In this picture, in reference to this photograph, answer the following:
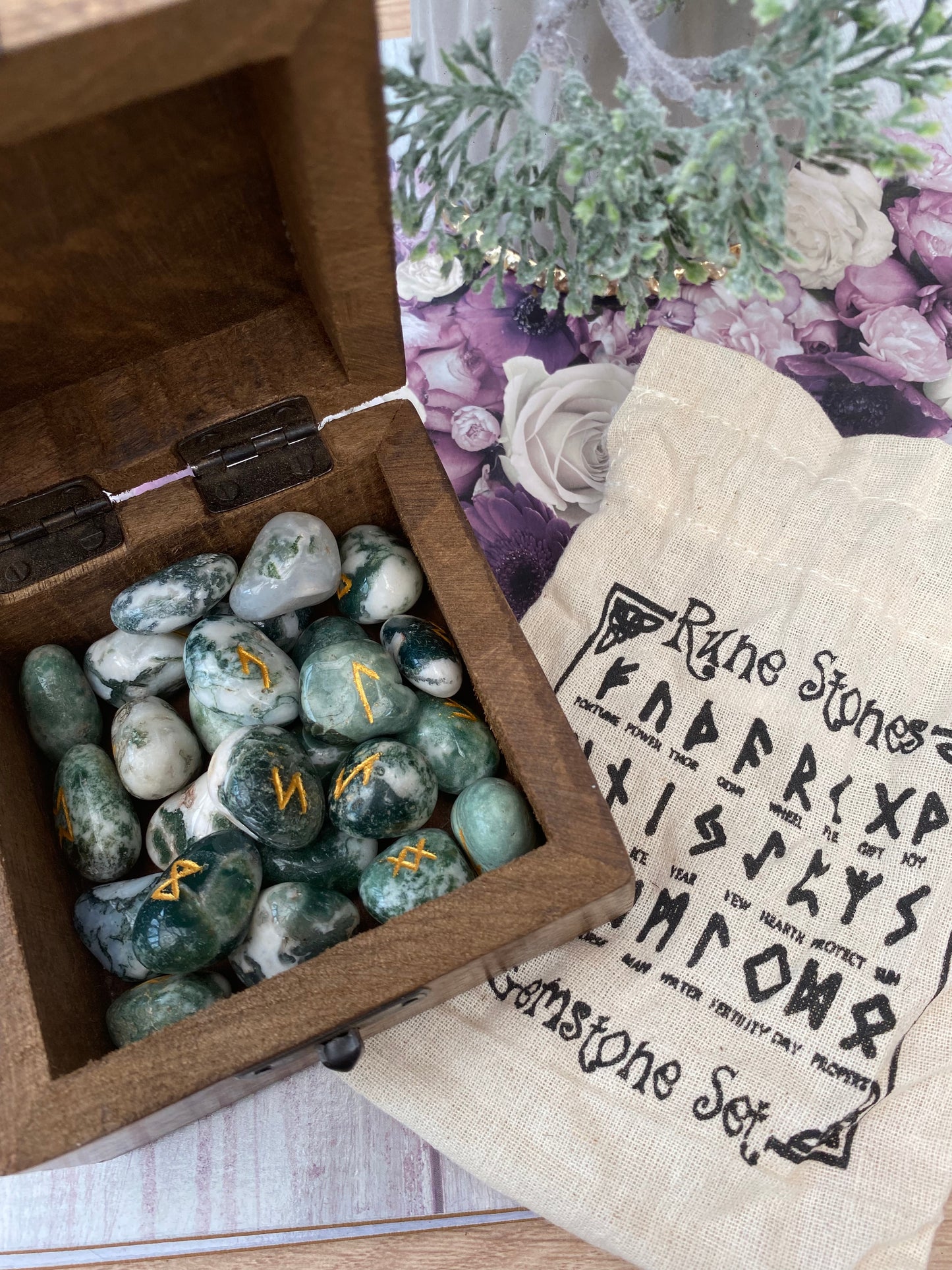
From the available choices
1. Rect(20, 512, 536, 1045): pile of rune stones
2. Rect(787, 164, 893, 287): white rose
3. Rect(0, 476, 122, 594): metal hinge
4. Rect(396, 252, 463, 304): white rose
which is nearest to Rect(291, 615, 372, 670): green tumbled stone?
Rect(20, 512, 536, 1045): pile of rune stones

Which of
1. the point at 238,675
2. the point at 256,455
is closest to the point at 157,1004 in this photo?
the point at 238,675

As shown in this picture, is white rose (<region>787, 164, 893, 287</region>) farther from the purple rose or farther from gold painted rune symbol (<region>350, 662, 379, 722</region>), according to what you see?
gold painted rune symbol (<region>350, 662, 379, 722</region>)

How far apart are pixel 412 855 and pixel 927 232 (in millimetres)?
558

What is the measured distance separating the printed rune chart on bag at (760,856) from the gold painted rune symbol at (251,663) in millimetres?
180

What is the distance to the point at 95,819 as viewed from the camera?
0.48 meters

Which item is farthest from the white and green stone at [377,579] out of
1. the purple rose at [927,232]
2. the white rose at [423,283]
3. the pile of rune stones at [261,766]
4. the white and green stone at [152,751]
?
the purple rose at [927,232]

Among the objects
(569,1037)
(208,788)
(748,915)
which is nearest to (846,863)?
(748,915)

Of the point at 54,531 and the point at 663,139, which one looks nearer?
the point at 663,139

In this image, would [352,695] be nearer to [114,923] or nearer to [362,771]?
[362,771]

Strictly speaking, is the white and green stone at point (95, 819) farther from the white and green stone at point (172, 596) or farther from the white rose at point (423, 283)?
the white rose at point (423, 283)

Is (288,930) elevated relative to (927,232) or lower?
lower

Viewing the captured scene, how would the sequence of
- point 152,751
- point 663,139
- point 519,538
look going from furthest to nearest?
point 519,538, point 152,751, point 663,139

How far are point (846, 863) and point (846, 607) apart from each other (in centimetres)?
14

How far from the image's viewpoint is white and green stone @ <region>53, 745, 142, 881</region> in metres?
0.48
